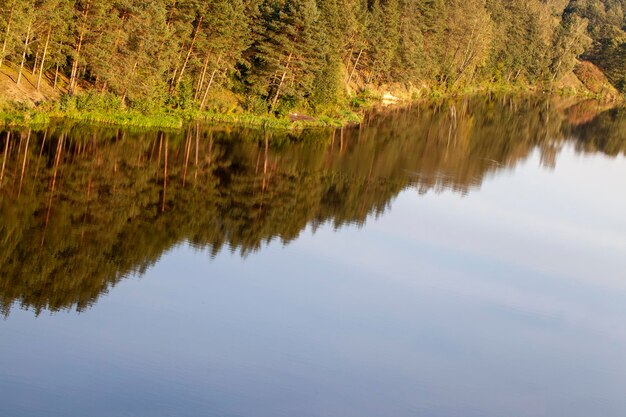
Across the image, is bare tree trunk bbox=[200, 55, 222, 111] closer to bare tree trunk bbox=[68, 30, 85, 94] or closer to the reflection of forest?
the reflection of forest

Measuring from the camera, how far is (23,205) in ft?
104

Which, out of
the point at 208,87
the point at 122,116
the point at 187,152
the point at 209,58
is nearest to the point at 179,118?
the point at 122,116

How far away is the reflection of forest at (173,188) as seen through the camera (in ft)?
89.1

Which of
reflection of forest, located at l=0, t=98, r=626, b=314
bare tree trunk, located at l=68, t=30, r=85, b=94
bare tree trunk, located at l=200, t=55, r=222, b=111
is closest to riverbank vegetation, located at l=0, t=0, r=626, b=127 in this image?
bare tree trunk, located at l=68, t=30, r=85, b=94

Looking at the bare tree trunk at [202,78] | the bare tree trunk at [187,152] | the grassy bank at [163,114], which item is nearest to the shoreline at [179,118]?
the grassy bank at [163,114]

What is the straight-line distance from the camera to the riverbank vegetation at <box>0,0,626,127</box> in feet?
174

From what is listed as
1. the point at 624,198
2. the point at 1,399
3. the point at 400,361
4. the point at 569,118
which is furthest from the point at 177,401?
the point at 569,118

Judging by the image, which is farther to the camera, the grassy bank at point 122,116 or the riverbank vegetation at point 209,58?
the riverbank vegetation at point 209,58

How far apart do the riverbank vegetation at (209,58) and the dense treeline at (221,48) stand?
0.37 feet

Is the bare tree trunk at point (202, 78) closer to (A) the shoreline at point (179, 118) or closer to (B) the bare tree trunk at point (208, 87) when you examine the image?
(B) the bare tree trunk at point (208, 87)

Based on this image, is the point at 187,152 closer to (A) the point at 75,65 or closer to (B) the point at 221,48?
(A) the point at 75,65

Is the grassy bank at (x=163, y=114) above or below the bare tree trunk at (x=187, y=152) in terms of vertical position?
above

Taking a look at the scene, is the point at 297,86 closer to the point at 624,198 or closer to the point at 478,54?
the point at 624,198

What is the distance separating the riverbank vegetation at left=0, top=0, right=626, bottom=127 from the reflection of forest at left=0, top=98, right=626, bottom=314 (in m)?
5.02
